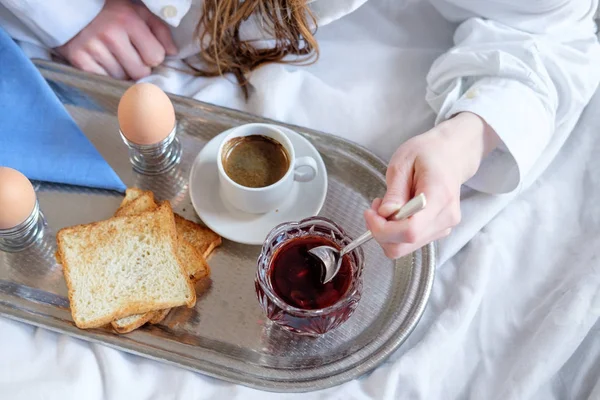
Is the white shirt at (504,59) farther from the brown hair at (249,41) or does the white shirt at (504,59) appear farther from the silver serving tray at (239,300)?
the silver serving tray at (239,300)

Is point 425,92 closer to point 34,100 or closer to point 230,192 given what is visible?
point 230,192

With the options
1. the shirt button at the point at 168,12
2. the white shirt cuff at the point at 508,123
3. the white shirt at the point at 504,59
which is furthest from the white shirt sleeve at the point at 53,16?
the white shirt cuff at the point at 508,123

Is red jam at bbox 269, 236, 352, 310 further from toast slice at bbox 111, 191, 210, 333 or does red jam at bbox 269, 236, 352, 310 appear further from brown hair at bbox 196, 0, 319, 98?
brown hair at bbox 196, 0, 319, 98

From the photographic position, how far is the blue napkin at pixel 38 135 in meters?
0.86

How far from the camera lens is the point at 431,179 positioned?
0.72 metres

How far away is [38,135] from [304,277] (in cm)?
45

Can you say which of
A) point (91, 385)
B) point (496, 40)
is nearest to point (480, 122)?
point (496, 40)

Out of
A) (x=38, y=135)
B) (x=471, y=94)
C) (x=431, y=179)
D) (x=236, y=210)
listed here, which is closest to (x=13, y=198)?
(x=38, y=135)

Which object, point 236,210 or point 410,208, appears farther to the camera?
point 236,210

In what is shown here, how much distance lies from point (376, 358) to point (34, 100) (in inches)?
24.6

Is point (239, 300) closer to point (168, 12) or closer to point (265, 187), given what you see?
point (265, 187)

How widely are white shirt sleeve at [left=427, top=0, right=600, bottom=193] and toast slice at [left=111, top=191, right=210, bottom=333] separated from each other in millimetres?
405

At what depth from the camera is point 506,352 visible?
85cm

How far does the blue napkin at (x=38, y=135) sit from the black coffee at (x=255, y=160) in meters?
0.17
